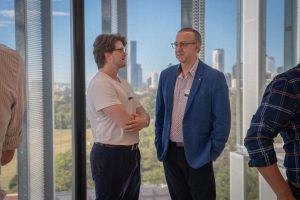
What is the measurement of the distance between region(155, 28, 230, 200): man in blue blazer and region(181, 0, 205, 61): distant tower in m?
0.39

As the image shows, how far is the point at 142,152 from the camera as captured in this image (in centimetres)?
262

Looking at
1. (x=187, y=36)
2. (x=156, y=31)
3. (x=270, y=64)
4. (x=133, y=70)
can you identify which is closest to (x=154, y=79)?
(x=133, y=70)

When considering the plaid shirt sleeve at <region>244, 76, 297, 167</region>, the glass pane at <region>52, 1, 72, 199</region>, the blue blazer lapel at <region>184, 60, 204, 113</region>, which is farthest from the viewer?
the glass pane at <region>52, 1, 72, 199</region>

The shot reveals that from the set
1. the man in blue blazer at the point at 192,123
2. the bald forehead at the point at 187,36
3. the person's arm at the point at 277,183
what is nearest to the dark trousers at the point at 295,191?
the person's arm at the point at 277,183

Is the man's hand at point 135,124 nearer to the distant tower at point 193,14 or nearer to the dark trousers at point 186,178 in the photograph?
the dark trousers at point 186,178

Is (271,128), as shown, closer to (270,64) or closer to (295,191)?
(295,191)

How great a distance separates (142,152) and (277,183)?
1532mm

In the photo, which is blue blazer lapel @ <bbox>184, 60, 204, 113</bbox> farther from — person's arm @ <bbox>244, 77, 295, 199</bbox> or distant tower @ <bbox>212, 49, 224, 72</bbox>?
person's arm @ <bbox>244, 77, 295, 199</bbox>

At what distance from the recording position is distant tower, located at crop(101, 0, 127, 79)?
2.50m

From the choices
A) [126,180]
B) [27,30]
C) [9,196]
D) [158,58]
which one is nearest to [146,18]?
[158,58]

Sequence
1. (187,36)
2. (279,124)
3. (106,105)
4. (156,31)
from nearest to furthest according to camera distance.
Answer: (279,124) < (106,105) < (187,36) < (156,31)

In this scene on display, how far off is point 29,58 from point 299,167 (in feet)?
6.20

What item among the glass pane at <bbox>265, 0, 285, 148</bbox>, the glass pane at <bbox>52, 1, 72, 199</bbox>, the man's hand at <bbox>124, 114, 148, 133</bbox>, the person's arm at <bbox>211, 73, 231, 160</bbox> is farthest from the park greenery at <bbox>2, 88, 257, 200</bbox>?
the person's arm at <bbox>211, 73, 231, 160</bbox>

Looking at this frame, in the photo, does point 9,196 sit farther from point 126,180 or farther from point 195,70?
point 195,70
